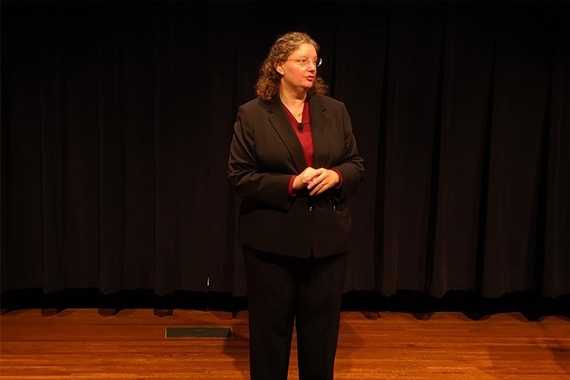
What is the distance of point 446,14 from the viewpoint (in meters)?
3.92

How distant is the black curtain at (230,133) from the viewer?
391 centimetres

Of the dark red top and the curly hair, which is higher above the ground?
the curly hair

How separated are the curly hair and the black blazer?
4cm

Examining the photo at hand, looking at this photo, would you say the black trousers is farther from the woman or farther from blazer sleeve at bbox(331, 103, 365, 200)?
blazer sleeve at bbox(331, 103, 365, 200)

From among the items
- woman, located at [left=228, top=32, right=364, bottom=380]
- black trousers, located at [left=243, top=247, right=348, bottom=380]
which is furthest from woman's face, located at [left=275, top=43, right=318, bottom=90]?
black trousers, located at [left=243, top=247, right=348, bottom=380]

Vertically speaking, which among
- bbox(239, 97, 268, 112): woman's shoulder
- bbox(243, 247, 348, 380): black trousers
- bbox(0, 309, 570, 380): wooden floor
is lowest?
bbox(0, 309, 570, 380): wooden floor

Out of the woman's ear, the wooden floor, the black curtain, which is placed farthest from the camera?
the black curtain

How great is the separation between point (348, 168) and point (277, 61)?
457 mm

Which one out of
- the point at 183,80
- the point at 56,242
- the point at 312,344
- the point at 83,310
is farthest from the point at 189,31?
the point at 312,344

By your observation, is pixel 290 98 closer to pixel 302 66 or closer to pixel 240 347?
pixel 302 66

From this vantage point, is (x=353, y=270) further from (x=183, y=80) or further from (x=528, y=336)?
(x=183, y=80)

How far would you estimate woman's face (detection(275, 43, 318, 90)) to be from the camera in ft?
7.67

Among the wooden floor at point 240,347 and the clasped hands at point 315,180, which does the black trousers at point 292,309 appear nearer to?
the clasped hands at point 315,180

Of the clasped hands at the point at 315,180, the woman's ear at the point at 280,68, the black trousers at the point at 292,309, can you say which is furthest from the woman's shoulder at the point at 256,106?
the black trousers at the point at 292,309
